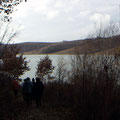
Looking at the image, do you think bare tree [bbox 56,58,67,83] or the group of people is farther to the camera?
bare tree [bbox 56,58,67,83]

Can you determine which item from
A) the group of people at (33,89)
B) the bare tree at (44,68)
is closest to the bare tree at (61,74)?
the bare tree at (44,68)

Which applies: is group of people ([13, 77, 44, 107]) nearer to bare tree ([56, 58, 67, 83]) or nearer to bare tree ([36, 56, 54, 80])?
bare tree ([56, 58, 67, 83])

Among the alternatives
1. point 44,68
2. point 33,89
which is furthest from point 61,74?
point 44,68

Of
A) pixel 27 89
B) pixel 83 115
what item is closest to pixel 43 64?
pixel 27 89

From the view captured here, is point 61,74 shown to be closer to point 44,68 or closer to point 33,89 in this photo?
point 33,89

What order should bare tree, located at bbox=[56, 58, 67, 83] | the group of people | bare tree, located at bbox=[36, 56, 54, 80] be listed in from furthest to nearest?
bare tree, located at bbox=[36, 56, 54, 80], bare tree, located at bbox=[56, 58, 67, 83], the group of people

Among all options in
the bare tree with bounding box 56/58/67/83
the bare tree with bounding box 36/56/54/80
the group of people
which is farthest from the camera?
the bare tree with bounding box 36/56/54/80

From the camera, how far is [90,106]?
854 cm

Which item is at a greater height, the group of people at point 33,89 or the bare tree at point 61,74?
the group of people at point 33,89

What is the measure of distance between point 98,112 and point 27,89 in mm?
4351

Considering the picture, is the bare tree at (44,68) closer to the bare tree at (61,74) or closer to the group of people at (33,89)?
the bare tree at (61,74)

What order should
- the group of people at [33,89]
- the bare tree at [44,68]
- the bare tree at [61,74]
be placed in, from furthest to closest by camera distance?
the bare tree at [44,68] < the bare tree at [61,74] < the group of people at [33,89]

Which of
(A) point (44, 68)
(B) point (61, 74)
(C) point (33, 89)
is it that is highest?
(C) point (33, 89)

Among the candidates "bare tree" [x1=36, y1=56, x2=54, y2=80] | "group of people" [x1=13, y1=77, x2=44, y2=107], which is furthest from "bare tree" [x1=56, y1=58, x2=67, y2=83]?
"group of people" [x1=13, y1=77, x2=44, y2=107]
